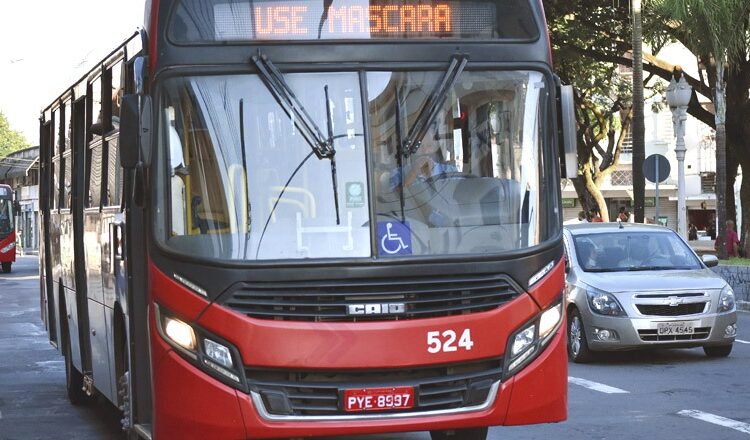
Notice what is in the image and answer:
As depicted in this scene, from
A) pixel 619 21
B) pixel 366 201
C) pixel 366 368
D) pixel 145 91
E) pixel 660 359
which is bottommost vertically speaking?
pixel 660 359

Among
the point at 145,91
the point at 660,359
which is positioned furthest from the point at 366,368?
the point at 660,359

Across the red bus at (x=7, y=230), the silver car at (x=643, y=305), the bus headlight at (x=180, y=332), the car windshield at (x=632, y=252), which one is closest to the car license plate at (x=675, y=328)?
the silver car at (x=643, y=305)

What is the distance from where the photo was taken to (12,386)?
14.6 metres

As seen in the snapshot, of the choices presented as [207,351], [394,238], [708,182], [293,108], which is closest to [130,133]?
[293,108]

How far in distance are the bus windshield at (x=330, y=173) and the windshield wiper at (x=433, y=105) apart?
0.01 meters

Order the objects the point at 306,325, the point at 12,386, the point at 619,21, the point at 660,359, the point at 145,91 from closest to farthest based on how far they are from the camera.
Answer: the point at 306,325
the point at 145,91
the point at 12,386
the point at 660,359
the point at 619,21

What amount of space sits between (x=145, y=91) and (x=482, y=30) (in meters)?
1.84

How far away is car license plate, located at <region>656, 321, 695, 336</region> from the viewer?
15102mm

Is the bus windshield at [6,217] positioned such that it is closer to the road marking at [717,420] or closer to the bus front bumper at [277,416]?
the road marking at [717,420]

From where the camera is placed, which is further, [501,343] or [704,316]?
[704,316]

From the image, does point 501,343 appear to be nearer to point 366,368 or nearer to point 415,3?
point 366,368

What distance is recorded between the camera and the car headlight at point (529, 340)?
7.66 m

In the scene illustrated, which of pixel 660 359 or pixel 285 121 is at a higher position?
pixel 285 121

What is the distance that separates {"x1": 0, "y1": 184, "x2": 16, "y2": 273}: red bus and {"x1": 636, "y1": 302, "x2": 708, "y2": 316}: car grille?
1588 inches
